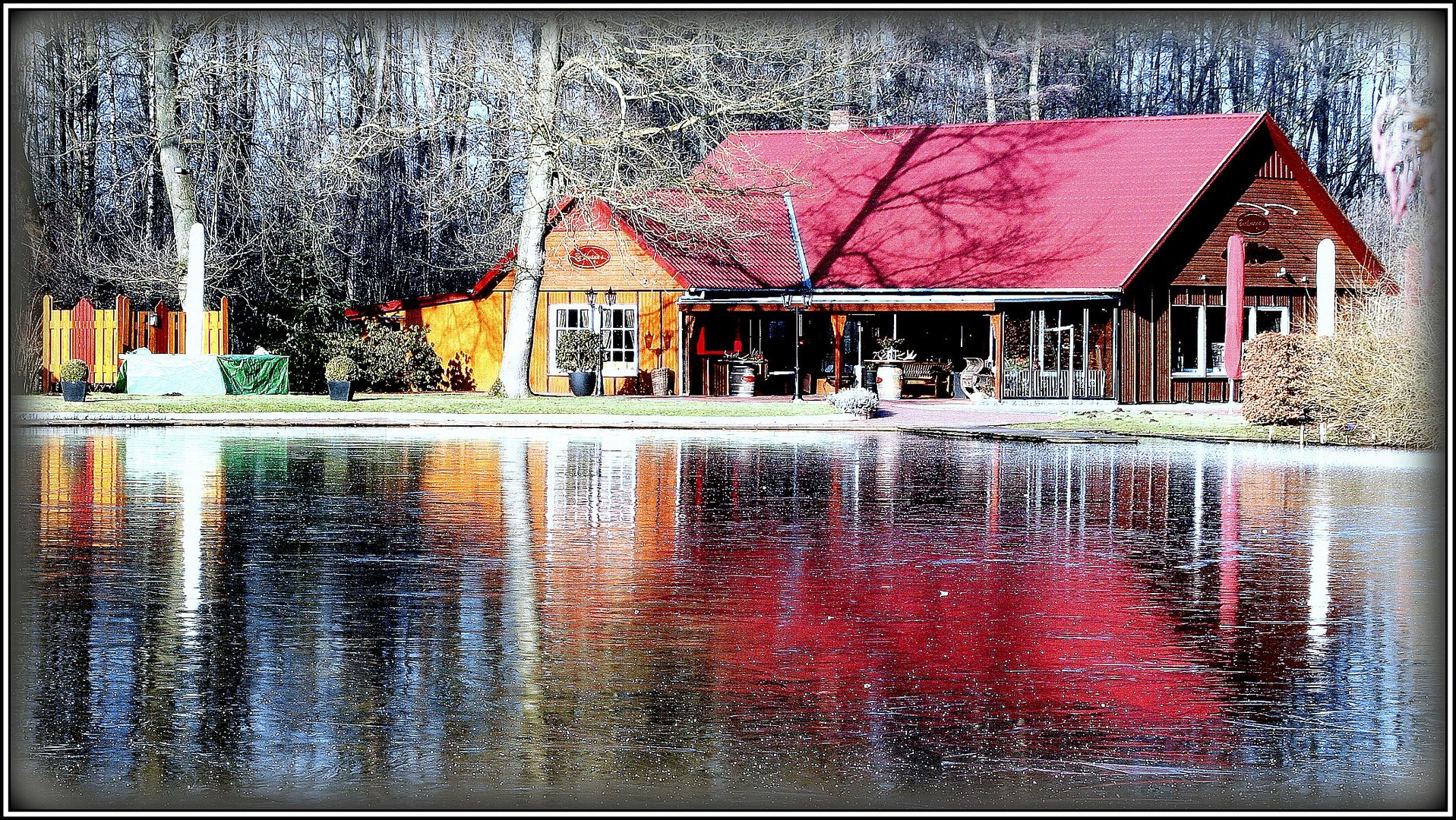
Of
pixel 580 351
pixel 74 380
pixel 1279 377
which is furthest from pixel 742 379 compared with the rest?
pixel 1279 377

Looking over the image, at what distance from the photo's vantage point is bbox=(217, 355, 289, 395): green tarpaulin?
38750 millimetres

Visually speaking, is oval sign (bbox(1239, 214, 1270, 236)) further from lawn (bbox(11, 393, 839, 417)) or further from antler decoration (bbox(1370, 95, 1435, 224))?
antler decoration (bbox(1370, 95, 1435, 224))

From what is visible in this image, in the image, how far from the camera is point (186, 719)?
7469 millimetres

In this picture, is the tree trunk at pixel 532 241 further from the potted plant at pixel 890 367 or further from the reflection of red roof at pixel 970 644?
the reflection of red roof at pixel 970 644

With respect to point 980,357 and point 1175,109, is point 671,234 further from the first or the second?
point 1175,109

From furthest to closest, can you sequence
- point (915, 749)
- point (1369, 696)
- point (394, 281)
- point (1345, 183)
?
point (1345, 183)
point (394, 281)
point (1369, 696)
point (915, 749)

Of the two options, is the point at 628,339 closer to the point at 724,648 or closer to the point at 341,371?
the point at 341,371

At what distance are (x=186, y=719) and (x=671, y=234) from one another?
35.6 m

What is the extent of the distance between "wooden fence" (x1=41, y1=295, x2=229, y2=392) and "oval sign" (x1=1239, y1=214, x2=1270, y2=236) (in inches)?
1002

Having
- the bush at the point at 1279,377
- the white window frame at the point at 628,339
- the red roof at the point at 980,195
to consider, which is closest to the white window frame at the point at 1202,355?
the red roof at the point at 980,195

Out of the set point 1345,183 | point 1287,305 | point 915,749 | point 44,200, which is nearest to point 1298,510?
point 915,749

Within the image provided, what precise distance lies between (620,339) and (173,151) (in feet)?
45.0

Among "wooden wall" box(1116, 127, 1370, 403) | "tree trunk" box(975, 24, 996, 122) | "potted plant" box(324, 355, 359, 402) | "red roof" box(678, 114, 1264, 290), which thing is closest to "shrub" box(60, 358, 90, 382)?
Result: "potted plant" box(324, 355, 359, 402)

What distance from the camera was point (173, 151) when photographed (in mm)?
45406
